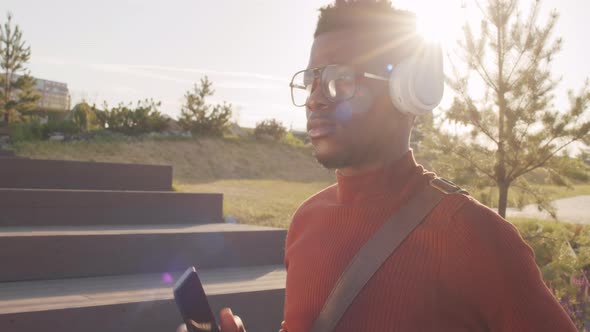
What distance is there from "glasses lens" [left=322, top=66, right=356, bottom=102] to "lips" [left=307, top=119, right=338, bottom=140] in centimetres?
8

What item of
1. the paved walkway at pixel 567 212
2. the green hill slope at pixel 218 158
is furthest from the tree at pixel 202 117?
the paved walkway at pixel 567 212

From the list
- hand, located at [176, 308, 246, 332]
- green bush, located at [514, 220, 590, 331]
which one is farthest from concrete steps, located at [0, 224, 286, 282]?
hand, located at [176, 308, 246, 332]

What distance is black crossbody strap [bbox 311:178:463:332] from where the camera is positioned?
1.43 m

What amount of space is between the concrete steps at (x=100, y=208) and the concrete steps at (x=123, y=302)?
1166 mm

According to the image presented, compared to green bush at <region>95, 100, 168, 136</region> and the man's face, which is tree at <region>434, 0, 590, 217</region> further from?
green bush at <region>95, 100, 168, 136</region>

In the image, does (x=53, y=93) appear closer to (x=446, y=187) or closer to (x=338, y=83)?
(x=338, y=83)

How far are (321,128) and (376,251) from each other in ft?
1.44

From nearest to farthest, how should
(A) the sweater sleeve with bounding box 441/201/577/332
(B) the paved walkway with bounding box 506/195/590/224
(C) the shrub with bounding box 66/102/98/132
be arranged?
(A) the sweater sleeve with bounding box 441/201/577/332, (B) the paved walkway with bounding box 506/195/590/224, (C) the shrub with bounding box 66/102/98/132

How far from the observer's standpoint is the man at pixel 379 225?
1245 millimetres

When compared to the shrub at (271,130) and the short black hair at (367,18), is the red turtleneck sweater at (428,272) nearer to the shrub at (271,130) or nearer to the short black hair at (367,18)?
the short black hair at (367,18)

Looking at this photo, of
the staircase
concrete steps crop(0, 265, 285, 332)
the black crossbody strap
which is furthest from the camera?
the staircase

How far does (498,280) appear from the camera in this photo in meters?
1.22

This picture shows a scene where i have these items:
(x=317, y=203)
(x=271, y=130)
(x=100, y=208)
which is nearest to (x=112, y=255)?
(x=100, y=208)

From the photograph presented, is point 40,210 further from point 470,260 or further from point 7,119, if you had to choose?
point 7,119
